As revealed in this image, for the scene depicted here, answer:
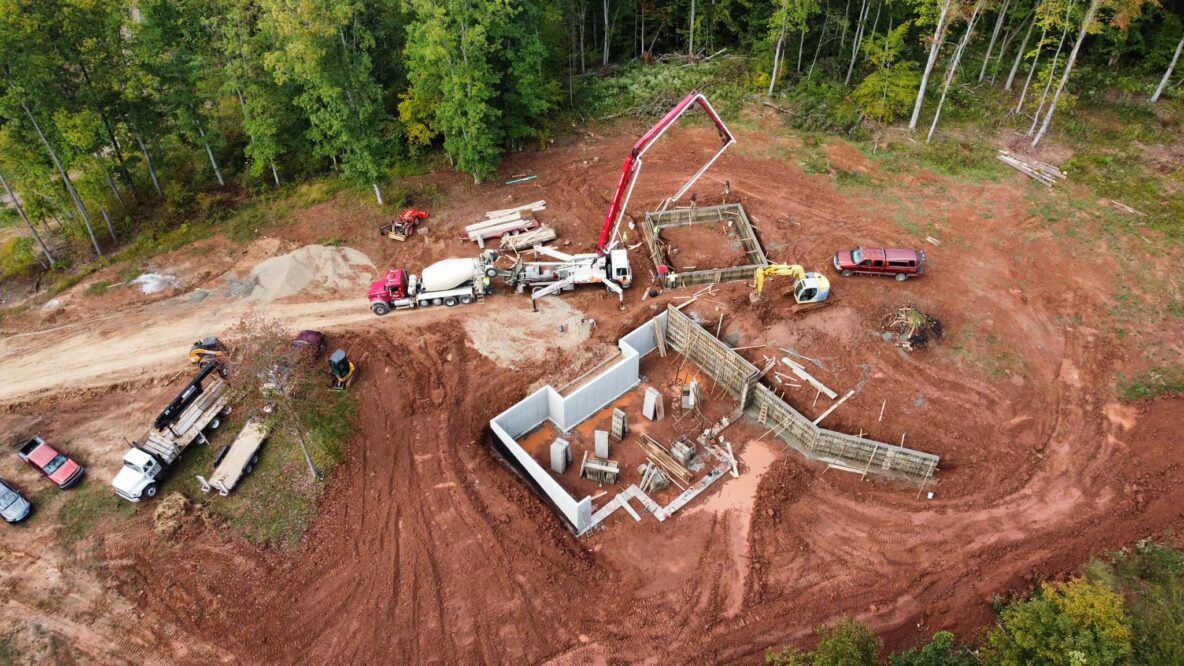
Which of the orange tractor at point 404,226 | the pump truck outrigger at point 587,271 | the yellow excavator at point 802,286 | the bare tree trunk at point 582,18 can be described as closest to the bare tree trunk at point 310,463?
the pump truck outrigger at point 587,271

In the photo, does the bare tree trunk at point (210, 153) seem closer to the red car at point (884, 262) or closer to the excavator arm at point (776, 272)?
the excavator arm at point (776, 272)

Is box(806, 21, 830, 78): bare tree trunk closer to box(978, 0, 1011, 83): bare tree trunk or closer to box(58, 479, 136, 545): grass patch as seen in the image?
box(978, 0, 1011, 83): bare tree trunk

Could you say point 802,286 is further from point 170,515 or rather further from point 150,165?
point 150,165

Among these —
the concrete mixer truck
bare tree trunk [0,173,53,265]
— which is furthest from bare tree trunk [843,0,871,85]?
bare tree trunk [0,173,53,265]

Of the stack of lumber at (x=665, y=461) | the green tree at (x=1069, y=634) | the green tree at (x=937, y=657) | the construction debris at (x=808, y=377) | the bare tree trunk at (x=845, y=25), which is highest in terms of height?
the bare tree trunk at (x=845, y=25)

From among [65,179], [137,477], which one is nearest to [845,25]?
[137,477]

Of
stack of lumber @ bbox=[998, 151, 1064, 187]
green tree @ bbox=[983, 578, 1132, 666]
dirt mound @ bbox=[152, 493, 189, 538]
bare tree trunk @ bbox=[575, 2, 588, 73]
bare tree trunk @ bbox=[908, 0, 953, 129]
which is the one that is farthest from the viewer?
bare tree trunk @ bbox=[575, 2, 588, 73]
